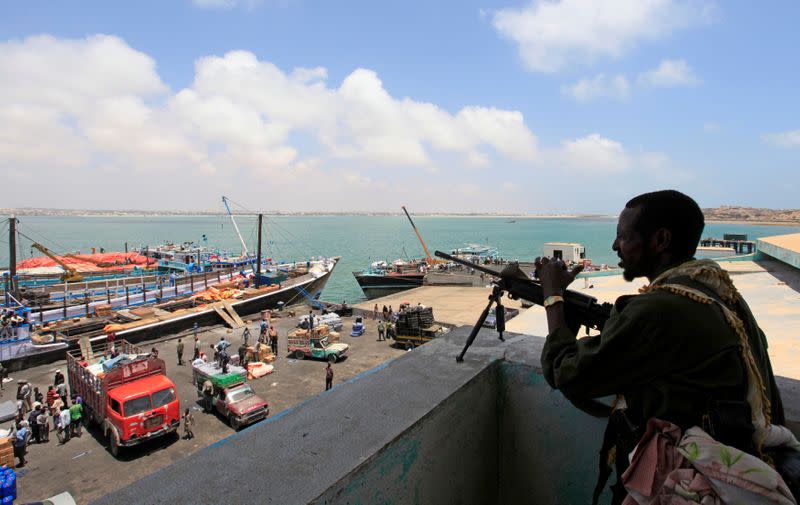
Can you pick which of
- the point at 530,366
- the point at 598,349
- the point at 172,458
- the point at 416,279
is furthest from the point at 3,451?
the point at 416,279

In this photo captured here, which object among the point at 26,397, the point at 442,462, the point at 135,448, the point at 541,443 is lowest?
the point at 135,448

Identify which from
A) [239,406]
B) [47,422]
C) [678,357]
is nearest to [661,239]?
[678,357]

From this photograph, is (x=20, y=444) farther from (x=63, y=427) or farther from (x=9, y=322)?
(x=9, y=322)

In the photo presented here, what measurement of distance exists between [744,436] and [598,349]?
49cm

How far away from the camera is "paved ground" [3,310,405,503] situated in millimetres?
11227

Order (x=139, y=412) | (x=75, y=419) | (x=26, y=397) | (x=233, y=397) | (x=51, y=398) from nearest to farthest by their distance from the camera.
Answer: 1. (x=139, y=412)
2. (x=75, y=419)
3. (x=233, y=397)
4. (x=51, y=398)
5. (x=26, y=397)

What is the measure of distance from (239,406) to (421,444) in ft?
45.6

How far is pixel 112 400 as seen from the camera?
12414 mm

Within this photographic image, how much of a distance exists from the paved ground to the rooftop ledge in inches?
465

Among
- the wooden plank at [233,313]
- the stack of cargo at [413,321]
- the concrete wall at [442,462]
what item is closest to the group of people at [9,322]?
the wooden plank at [233,313]

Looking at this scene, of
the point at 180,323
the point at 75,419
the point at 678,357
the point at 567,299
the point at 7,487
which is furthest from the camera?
the point at 180,323

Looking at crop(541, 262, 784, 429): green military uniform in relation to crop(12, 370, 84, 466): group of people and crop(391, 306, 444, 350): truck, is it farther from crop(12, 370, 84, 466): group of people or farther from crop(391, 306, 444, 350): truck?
crop(391, 306, 444, 350): truck

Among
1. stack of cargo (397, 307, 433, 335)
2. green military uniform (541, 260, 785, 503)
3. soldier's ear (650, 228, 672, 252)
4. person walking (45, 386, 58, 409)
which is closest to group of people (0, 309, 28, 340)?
person walking (45, 386, 58, 409)

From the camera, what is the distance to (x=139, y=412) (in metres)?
12.3
